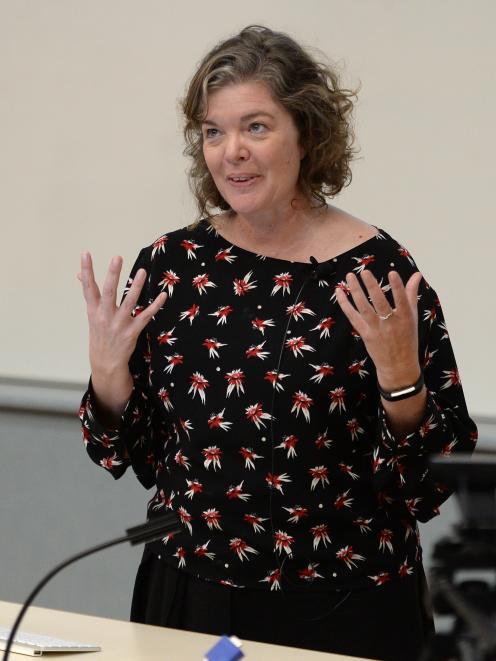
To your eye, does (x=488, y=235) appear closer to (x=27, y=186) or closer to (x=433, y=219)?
(x=433, y=219)

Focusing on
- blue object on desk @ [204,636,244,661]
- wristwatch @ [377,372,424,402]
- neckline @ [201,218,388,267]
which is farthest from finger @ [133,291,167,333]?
blue object on desk @ [204,636,244,661]

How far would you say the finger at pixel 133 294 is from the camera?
202 centimetres

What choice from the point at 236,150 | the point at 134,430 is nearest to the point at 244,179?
the point at 236,150

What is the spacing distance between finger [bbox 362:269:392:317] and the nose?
12.8 inches

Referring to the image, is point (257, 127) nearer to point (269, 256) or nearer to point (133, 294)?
point (269, 256)

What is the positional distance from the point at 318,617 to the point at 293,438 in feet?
1.03

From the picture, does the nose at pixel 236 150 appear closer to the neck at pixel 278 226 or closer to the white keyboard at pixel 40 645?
the neck at pixel 278 226

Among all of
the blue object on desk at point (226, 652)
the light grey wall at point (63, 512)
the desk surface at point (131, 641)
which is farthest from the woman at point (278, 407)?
the light grey wall at point (63, 512)

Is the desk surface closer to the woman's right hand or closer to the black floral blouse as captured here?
the black floral blouse

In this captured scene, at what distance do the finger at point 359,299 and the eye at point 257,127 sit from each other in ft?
1.13

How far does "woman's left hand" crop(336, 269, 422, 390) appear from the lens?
184 cm

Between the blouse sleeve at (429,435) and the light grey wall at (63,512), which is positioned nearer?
the blouse sleeve at (429,435)

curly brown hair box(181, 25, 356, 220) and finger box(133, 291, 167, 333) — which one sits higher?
curly brown hair box(181, 25, 356, 220)

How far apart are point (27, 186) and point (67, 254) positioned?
0.86 feet
